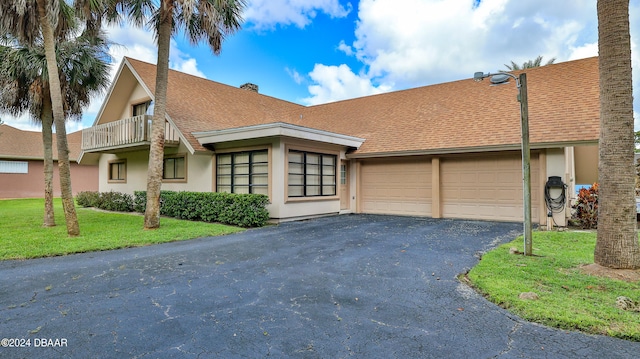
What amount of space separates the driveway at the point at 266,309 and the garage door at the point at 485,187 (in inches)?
203

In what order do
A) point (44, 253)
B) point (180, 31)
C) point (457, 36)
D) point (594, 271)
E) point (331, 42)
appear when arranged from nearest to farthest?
point (594, 271)
point (44, 253)
point (180, 31)
point (457, 36)
point (331, 42)

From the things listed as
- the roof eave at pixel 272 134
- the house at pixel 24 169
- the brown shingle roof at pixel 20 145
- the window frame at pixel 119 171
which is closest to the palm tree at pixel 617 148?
the roof eave at pixel 272 134

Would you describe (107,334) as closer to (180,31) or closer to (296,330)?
(296,330)

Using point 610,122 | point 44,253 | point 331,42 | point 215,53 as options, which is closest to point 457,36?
point 331,42

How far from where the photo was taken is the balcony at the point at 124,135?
41.5 feet

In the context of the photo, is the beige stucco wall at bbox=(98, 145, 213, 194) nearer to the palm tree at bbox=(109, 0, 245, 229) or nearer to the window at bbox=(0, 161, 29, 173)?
the palm tree at bbox=(109, 0, 245, 229)

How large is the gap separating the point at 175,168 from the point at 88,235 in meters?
6.03

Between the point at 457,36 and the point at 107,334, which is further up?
the point at 457,36

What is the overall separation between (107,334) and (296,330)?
5.79ft

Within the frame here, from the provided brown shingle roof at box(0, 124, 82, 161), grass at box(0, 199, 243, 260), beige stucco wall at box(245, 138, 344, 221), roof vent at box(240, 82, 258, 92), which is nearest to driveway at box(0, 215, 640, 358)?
grass at box(0, 199, 243, 260)

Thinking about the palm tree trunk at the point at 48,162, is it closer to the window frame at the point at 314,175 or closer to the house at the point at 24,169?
the window frame at the point at 314,175

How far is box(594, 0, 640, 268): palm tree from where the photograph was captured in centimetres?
470

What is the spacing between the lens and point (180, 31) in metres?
10.3

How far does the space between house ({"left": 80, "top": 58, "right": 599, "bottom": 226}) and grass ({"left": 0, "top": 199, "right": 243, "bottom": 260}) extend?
8.79 feet
